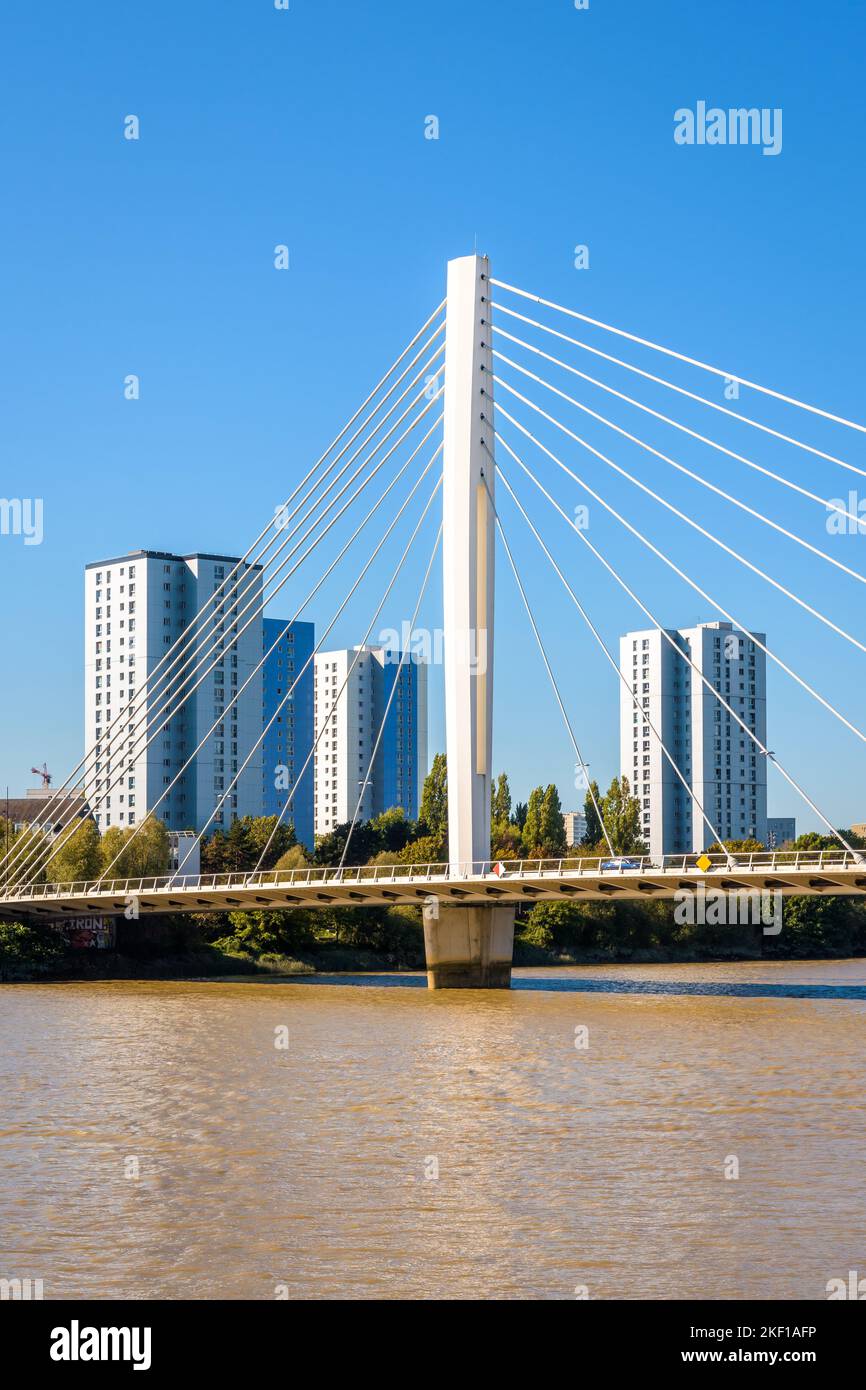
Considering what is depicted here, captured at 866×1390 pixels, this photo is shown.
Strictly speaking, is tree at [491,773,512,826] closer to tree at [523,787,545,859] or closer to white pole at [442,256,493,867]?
tree at [523,787,545,859]

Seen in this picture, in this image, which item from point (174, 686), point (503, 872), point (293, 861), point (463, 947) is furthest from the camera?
point (174, 686)

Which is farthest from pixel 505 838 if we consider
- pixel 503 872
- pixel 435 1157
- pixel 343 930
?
pixel 435 1157

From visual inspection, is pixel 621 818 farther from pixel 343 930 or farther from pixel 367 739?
pixel 367 739

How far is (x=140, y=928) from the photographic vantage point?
237 ft

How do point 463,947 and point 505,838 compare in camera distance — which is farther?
point 505,838

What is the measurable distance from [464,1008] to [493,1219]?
29.8 meters

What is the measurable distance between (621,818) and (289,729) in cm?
5501

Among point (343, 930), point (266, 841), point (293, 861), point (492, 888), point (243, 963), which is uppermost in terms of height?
point (266, 841)

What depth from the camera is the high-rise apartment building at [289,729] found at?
510 ft

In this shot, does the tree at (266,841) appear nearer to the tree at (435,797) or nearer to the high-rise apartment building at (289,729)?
the tree at (435,797)

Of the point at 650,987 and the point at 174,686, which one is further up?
the point at 174,686

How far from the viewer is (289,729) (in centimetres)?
16325

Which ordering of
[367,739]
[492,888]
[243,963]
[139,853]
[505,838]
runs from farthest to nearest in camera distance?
[367,739], [505,838], [139,853], [243,963], [492,888]

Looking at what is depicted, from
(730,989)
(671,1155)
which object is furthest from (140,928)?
(671,1155)
